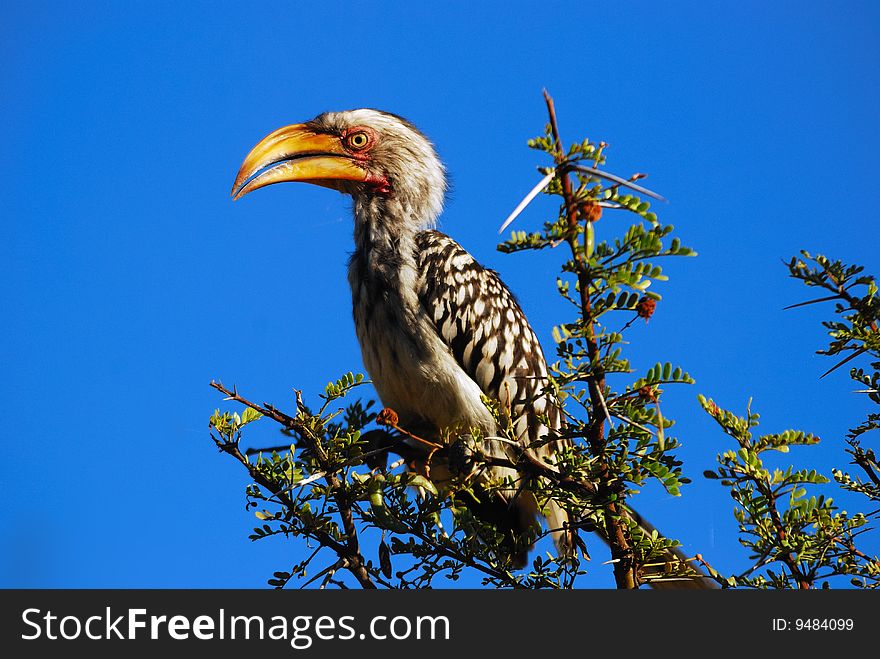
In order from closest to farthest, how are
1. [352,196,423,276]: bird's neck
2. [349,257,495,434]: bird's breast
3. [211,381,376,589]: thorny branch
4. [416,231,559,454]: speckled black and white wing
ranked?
1. [211,381,376,589]: thorny branch
2. [349,257,495,434]: bird's breast
3. [416,231,559,454]: speckled black and white wing
4. [352,196,423,276]: bird's neck

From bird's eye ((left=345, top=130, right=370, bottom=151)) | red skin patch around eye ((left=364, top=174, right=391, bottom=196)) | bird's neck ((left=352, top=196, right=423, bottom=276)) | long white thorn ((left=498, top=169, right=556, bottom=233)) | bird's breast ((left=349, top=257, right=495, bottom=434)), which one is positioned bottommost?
long white thorn ((left=498, top=169, right=556, bottom=233))

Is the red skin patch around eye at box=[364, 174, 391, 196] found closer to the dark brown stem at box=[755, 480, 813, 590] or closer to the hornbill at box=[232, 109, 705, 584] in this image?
the hornbill at box=[232, 109, 705, 584]

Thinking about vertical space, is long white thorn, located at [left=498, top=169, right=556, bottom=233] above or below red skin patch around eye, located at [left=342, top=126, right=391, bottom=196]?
below

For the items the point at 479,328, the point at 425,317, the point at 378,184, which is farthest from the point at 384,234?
the point at 479,328

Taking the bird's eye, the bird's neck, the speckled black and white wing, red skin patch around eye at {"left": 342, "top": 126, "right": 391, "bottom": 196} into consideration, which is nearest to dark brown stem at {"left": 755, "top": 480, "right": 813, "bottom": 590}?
the speckled black and white wing

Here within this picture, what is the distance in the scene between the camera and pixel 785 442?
284cm

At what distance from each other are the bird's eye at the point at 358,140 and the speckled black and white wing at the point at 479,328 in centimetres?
94

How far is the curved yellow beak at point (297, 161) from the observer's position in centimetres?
518

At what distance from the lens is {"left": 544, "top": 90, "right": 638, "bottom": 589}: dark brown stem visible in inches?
98.8

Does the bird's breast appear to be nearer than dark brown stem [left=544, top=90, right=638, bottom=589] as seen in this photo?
No

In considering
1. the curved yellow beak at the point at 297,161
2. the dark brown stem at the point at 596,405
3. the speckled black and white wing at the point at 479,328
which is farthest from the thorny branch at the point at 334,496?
the curved yellow beak at the point at 297,161

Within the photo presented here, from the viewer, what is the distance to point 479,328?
15.9 ft

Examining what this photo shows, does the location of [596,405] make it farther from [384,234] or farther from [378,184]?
[378,184]

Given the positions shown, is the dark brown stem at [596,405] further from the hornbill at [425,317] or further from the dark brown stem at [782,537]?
the hornbill at [425,317]
